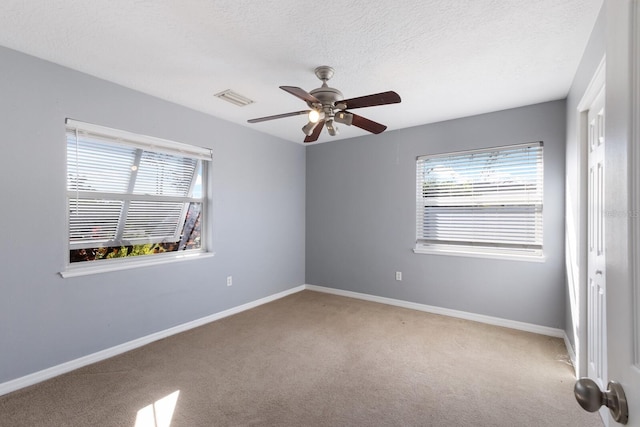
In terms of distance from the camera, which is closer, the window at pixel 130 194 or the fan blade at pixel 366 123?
the fan blade at pixel 366 123

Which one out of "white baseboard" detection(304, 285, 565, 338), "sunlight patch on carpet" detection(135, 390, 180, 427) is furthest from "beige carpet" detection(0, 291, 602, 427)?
"white baseboard" detection(304, 285, 565, 338)

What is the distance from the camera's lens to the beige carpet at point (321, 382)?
1.93 m

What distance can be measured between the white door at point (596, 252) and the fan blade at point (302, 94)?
185 cm

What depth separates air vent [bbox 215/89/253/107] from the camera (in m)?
2.96

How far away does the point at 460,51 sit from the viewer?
2.21 metres

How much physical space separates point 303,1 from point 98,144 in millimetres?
2309

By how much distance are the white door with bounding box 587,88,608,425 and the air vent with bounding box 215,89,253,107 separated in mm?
2885

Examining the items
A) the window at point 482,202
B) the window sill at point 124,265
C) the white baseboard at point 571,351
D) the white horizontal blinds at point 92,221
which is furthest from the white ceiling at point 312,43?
the white baseboard at point 571,351

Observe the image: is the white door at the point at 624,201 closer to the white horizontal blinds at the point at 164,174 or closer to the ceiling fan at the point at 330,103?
the ceiling fan at the point at 330,103

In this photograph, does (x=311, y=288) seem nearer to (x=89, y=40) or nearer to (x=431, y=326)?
(x=431, y=326)

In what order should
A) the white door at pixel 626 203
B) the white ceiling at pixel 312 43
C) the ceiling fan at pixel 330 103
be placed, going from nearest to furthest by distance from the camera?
the white door at pixel 626 203 < the white ceiling at pixel 312 43 < the ceiling fan at pixel 330 103

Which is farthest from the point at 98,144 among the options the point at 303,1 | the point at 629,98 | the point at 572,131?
the point at 572,131


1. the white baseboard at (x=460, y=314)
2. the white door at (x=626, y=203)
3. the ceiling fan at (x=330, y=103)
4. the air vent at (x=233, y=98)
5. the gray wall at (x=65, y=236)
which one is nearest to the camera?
the white door at (x=626, y=203)

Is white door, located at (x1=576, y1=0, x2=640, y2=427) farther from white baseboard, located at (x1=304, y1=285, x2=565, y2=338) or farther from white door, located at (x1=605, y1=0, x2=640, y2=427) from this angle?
white baseboard, located at (x1=304, y1=285, x2=565, y2=338)
